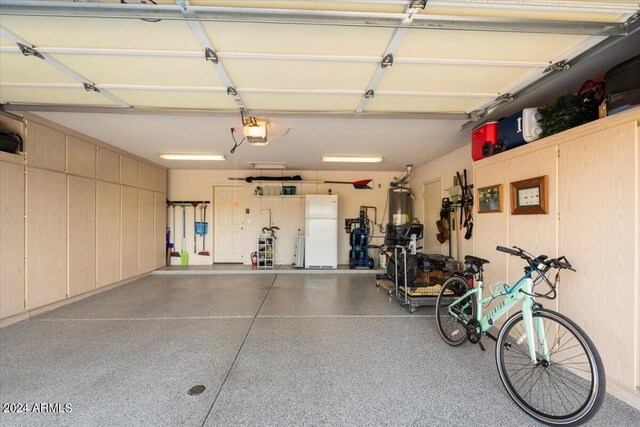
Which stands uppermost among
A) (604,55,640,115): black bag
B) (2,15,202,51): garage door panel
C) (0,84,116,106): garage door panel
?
(0,84,116,106): garage door panel

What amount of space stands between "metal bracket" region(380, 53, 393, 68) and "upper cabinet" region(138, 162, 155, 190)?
5701 millimetres

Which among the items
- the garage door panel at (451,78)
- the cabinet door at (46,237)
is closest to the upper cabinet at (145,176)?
the cabinet door at (46,237)

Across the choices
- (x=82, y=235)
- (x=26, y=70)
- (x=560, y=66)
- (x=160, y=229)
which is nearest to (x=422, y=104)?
(x=560, y=66)

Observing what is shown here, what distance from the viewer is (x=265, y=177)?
6887 mm

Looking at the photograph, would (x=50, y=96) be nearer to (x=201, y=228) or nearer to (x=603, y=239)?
(x=201, y=228)

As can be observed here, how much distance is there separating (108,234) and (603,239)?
657 centimetres

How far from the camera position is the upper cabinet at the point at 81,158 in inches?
153

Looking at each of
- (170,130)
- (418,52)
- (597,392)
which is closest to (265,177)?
(170,130)

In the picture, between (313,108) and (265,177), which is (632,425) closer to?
(313,108)

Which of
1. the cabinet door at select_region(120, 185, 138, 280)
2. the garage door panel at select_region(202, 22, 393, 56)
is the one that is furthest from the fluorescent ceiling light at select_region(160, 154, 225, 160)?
the garage door panel at select_region(202, 22, 393, 56)

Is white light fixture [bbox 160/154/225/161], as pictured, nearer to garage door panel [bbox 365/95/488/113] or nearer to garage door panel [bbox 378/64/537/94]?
garage door panel [bbox 365/95/488/113]

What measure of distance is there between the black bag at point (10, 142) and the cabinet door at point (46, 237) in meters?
0.30

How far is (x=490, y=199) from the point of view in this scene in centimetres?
300

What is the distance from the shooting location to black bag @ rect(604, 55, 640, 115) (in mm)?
1742
